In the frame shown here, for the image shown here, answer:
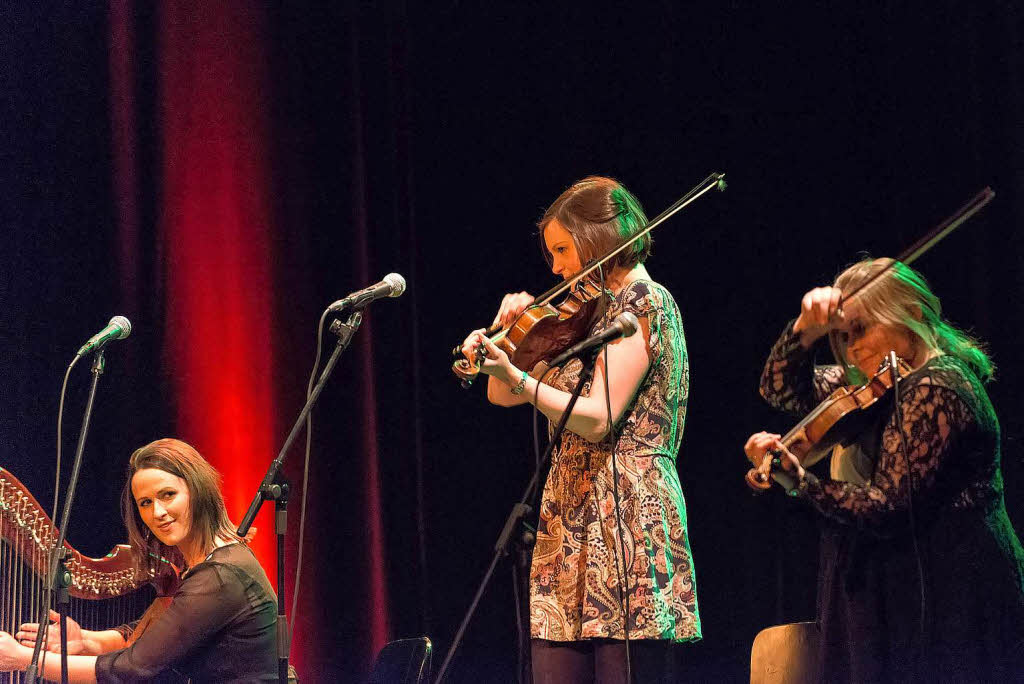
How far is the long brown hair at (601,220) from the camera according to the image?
8.26 ft

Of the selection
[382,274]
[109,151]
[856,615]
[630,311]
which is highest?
[109,151]

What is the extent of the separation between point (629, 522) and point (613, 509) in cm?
4

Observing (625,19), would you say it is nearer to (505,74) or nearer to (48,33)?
(505,74)

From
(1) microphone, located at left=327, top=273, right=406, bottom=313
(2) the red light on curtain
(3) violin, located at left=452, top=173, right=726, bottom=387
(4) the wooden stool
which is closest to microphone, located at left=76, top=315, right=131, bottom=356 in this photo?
(1) microphone, located at left=327, top=273, right=406, bottom=313

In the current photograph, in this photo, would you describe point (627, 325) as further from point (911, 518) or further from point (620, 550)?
point (911, 518)

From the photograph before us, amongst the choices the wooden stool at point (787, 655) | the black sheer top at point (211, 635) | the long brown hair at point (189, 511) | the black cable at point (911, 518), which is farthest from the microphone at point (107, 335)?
the black cable at point (911, 518)

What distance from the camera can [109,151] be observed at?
176 inches

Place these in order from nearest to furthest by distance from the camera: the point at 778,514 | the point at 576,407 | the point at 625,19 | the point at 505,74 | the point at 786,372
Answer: the point at 576,407, the point at 786,372, the point at 778,514, the point at 625,19, the point at 505,74

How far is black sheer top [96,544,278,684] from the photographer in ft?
9.59

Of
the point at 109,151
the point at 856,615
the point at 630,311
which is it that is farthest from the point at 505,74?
the point at 856,615

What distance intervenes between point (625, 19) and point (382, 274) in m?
1.42

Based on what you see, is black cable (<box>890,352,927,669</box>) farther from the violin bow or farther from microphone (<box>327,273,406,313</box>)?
microphone (<box>327,273,406,313</box>)

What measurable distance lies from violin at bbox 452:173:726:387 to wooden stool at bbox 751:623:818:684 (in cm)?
79

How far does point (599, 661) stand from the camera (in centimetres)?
228
